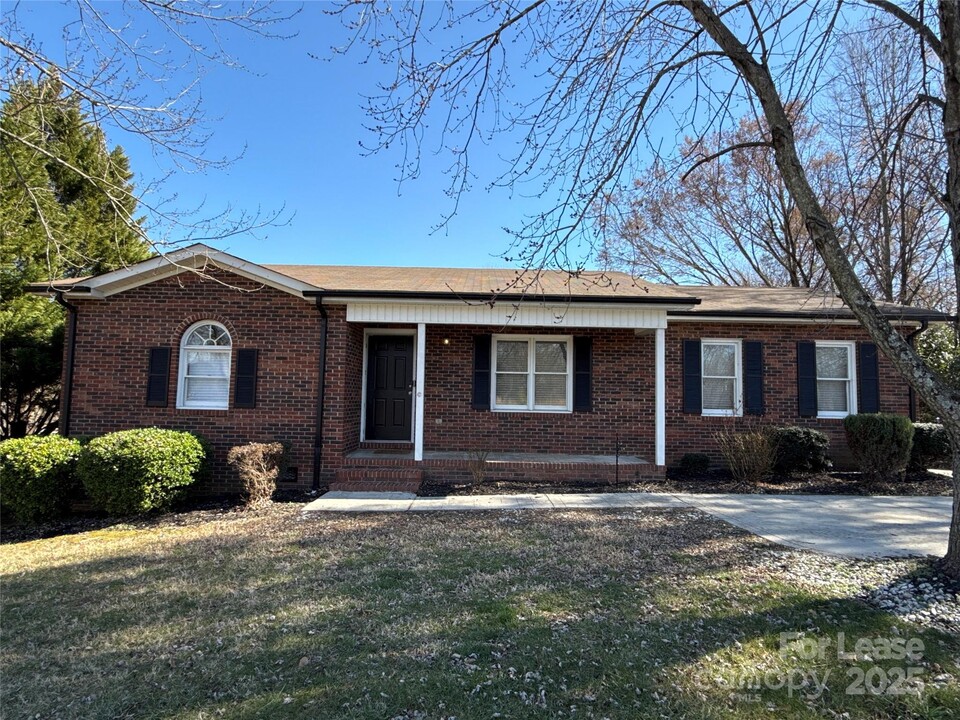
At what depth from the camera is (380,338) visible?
1057cm

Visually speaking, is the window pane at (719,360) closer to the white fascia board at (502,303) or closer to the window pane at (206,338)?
the white fascia board at (502,303)

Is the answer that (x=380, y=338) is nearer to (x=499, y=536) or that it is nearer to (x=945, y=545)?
(x=499, y=536)

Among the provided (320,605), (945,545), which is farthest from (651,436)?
(320,605)

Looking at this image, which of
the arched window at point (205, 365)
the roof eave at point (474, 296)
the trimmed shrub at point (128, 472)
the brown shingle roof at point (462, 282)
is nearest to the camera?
the trimmed shrub at point (128, 472)

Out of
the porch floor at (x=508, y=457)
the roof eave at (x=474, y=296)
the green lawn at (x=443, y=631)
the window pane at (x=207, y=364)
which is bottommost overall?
the green lawn at (x=443, y=631)

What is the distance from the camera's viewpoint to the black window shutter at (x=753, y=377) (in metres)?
10.1

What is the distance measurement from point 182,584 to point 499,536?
310cm

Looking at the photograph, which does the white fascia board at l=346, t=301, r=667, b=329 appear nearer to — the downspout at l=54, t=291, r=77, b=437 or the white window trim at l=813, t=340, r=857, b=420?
the white window trim at l=813, t=340, r=857, b=420

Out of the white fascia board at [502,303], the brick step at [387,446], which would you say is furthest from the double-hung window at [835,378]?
the brick step at [387,446]

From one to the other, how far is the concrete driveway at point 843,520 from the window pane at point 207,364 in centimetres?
792

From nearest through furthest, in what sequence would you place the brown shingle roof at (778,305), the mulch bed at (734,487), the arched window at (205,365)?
1. the mulch bed at (734,487)
2. the arched window at (205,365)
3. the brown shingle roof at (778,305)

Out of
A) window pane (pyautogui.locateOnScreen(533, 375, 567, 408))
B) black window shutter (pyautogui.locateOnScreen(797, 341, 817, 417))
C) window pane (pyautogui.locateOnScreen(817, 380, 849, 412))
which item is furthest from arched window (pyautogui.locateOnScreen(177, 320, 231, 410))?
window pane (pyautogui.locateOnScreen(817, 380, 849, 412))

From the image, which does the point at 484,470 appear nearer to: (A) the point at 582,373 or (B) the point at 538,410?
(B) the point at 538,410

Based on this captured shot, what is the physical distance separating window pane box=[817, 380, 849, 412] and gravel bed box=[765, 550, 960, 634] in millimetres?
6191
